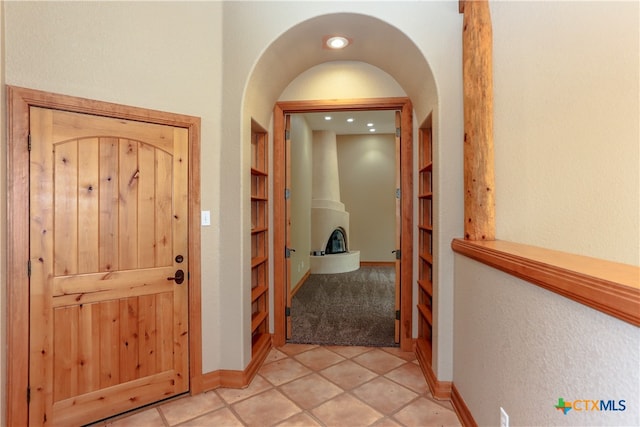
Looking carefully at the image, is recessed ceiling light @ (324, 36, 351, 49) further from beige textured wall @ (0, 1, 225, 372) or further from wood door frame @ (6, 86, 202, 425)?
wood door frame @ (6, 86, 202, 425)

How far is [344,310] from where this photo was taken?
4.08m

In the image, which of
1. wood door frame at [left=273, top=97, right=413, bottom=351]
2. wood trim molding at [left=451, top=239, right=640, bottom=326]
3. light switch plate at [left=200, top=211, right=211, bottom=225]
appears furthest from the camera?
wood door frame at [left=273, top=97, right=413, bottom=351]

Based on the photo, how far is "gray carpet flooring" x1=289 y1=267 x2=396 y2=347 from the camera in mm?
3195

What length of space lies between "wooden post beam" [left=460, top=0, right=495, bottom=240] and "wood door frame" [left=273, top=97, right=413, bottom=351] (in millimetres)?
925

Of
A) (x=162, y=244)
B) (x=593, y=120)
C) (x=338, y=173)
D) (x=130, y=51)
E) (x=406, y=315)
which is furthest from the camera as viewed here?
(x=338, y=173)

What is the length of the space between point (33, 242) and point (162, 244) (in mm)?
657

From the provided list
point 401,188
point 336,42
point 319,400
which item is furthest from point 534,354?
point 336,42

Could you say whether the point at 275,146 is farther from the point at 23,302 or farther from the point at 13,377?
the point at 13,377

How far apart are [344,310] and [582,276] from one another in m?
3.37

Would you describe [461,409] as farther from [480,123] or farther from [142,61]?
[142,61]

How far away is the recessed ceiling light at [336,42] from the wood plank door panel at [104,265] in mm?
1329

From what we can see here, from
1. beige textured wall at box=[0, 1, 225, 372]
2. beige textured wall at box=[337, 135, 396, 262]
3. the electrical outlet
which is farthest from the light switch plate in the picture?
beige textured wall at box=[337, 135, 396, 262]

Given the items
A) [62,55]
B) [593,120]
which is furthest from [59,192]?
[593,120]

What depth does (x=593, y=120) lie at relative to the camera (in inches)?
58.7
